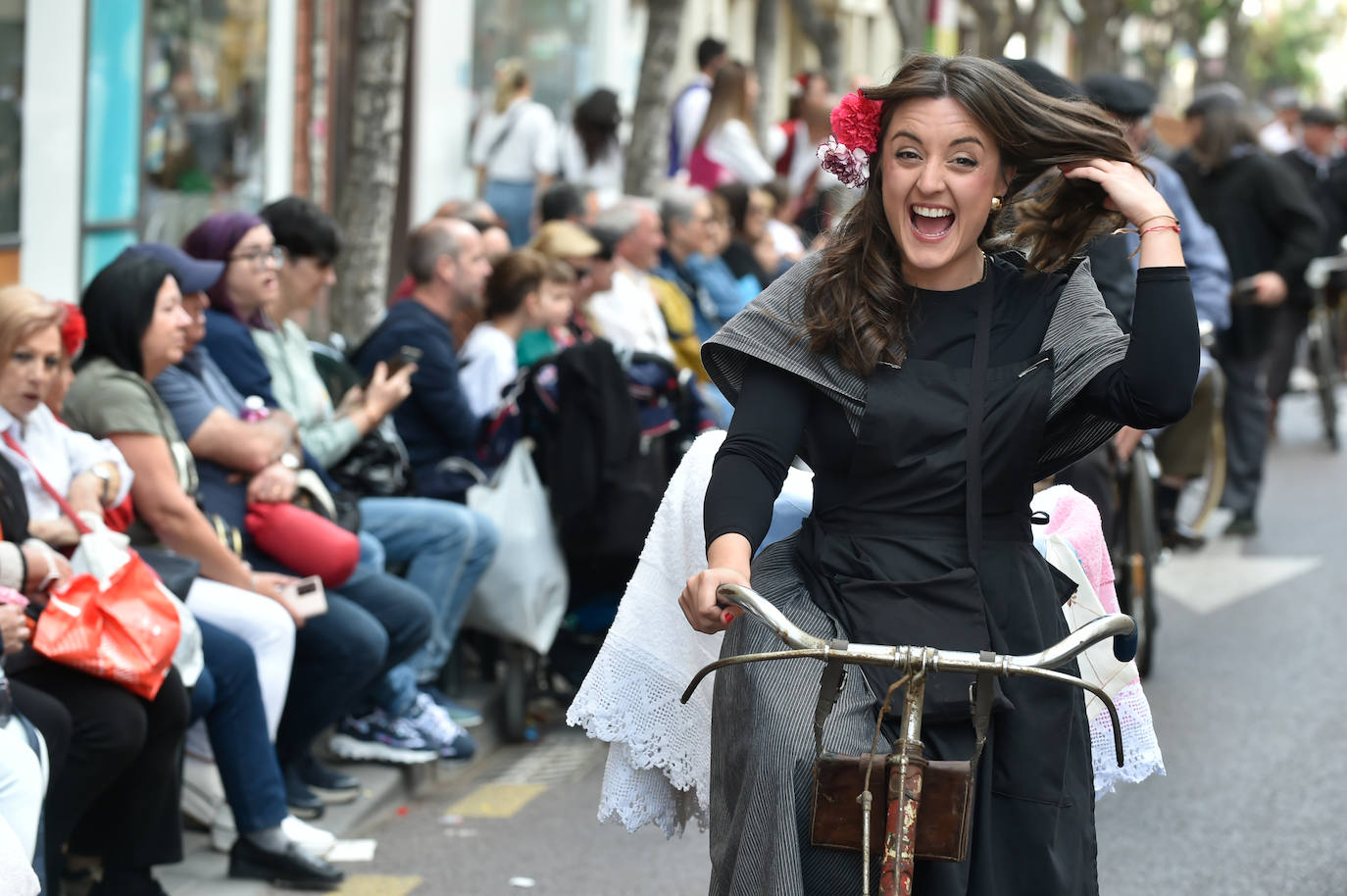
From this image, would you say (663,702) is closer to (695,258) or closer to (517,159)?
(695,258)

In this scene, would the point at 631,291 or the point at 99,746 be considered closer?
the point at 99,746

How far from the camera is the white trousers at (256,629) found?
5555 mm

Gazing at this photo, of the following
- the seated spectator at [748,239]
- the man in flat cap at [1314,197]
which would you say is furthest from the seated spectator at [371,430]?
the man in flat cap at [1314,197]

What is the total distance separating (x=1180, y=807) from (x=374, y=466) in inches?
116

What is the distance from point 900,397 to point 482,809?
3387mm

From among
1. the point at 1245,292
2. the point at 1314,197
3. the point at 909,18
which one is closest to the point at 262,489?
the point at 1245,292

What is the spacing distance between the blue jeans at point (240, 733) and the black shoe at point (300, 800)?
21.4 inches

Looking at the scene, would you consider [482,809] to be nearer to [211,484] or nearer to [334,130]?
[211,484]

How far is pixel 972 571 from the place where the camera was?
341cm

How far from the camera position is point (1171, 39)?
41688mm

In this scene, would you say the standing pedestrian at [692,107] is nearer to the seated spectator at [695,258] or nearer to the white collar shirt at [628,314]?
the seated spectator at [695,258]

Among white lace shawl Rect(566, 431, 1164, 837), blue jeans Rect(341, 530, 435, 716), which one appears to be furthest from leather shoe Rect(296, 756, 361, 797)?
white lace shawl Rect(566, 431, 1164, 837)

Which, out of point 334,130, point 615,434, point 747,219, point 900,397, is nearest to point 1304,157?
point 747,219

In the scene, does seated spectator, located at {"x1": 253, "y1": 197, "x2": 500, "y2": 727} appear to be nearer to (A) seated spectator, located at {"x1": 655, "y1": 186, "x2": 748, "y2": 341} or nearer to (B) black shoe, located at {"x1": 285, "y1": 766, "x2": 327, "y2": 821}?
(B) black shoe, located at {"x1": 285, "y1": 766, "x2": 327, "y2": 821}
